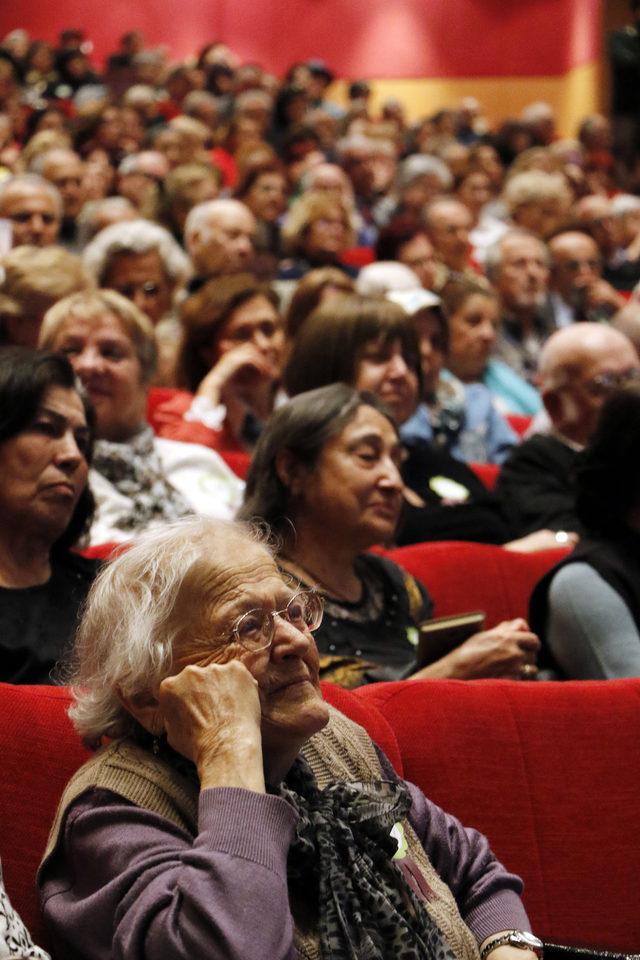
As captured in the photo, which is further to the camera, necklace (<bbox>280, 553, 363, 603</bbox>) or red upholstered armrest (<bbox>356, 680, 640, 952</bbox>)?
necklace (<bbox>280, 553, 363, 603</bbox>)

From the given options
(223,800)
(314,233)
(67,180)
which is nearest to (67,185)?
(67,180)

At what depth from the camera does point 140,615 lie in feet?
4.21

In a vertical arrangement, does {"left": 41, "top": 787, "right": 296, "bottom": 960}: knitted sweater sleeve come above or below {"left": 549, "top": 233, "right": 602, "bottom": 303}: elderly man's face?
above

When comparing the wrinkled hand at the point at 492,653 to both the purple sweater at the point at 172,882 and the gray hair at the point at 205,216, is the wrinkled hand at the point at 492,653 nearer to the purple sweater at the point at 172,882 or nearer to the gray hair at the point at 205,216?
the purple sweater at the point at 172,882

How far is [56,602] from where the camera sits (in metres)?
1.87

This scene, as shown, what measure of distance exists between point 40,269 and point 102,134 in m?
4.15

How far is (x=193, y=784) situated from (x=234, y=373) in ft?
6.39

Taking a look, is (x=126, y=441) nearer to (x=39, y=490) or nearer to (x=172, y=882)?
(x=39, y=490)

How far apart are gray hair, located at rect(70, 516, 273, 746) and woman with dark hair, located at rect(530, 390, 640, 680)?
853mm

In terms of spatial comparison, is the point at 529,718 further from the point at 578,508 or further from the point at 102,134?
the point at 102,134

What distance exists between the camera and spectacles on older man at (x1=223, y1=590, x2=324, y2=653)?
1.27m

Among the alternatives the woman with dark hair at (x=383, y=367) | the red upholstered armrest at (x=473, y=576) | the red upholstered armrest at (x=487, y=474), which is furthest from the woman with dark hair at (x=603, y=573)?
the red upholstered armrest at (x=487, y=474)

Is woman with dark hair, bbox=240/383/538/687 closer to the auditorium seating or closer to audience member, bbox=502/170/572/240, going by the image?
the auditorium seating

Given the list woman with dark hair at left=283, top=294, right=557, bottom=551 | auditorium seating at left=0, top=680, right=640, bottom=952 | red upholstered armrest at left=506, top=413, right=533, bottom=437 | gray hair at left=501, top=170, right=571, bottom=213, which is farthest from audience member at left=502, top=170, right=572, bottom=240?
auditorium seating at left=0, top=680, right=640, bottom=952
